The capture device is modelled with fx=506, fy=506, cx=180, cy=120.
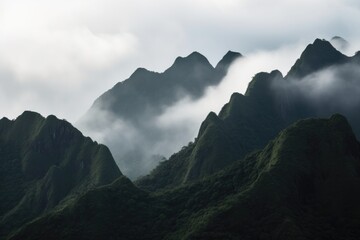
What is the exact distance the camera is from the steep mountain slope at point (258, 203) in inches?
4094

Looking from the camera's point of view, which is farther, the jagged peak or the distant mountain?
the jagged peak

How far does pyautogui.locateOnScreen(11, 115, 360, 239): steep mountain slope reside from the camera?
104000 millimetres

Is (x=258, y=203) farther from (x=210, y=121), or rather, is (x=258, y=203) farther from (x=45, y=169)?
(x=45, y=169)

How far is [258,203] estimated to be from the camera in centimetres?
10831

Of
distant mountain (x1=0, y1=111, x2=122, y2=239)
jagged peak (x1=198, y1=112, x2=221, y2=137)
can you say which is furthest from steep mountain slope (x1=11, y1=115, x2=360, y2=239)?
jagged peak (x1=198, y1=112, x2=221, y2=137)

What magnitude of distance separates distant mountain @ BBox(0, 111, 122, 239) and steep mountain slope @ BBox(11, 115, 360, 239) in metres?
38.7

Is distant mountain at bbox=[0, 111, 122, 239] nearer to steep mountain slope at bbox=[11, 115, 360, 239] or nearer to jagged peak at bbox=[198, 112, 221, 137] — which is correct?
jagged peak at bbox=[198, 112, 221, 137]

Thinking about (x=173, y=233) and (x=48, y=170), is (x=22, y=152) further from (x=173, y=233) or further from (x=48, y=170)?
(x=173, y=233)

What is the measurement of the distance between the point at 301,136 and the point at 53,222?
202 feet

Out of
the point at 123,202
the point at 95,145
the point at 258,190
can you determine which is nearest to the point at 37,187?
the point at 95,145

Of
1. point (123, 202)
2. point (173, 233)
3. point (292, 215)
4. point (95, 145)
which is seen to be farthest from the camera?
point (95, 145)

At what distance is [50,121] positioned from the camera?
192500mm

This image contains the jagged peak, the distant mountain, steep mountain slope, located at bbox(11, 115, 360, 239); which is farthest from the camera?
the jagged peak

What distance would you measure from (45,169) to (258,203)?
10043 cm
